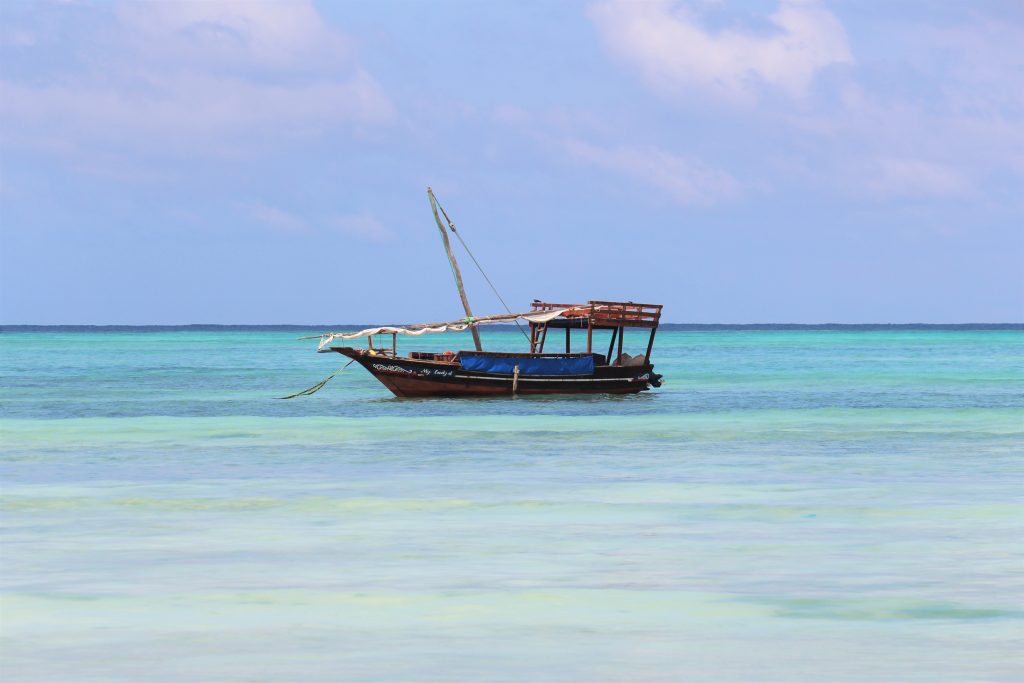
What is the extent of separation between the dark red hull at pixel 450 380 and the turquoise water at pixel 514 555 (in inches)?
379

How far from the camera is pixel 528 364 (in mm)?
A: 36719

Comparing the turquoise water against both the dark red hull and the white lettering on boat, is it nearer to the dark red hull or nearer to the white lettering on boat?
the dark red hull

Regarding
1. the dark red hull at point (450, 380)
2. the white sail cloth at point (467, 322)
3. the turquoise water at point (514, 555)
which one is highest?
the white sail cloth at point (467, 322)

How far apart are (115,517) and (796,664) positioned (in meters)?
8.45

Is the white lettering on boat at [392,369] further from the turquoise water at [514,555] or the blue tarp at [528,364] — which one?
the turquoise water at [514,555]

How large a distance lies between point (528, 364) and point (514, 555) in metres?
24.9

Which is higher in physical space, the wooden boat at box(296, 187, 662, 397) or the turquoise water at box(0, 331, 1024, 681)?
the wooden boat at box(296, 187, 662, 397)

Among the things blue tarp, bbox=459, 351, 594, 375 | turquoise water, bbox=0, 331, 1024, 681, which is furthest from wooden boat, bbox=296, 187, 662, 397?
turquoise water, bbox=0, 331, 1024, 681

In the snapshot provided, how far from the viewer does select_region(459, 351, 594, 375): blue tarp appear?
1433 inches

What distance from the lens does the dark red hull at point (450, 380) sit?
119ft

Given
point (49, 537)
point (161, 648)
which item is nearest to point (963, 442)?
point (49, 537)

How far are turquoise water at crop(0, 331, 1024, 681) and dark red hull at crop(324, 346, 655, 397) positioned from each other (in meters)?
9.63

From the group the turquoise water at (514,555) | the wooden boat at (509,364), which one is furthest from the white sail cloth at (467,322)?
the turquoise water at (514,555)

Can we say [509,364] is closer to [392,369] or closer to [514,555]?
[392,369]
